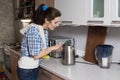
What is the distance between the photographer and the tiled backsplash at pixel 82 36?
2236 millimetres

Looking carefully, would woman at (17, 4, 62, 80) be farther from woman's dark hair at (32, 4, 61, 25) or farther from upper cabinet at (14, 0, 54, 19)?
upper cabinet at (14, 0, 54, 19)

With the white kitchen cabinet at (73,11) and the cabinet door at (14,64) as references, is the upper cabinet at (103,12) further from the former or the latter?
the cabinet door at (14,64)

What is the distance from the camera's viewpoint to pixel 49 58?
2.74 m

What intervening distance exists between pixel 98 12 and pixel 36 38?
0.59 m

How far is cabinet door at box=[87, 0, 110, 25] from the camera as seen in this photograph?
1.81 meters

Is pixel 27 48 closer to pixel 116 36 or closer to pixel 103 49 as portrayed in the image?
pixel 103 49

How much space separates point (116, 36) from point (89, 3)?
0.47 meters

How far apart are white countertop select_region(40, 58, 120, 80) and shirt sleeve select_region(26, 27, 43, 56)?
11.0 inches

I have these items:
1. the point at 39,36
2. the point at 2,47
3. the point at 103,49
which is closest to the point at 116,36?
the point at 103,49

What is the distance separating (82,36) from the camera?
9.00 feet

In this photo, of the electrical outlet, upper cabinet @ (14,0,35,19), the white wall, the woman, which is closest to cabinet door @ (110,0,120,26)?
the woman

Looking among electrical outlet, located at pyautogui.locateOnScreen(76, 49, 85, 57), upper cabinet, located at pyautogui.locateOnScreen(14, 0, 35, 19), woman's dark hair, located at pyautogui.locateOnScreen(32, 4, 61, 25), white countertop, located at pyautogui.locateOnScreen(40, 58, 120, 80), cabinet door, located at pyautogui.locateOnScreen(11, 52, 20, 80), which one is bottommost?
cabinet door, located at pyautogui.locateOnScreen(11, 52, 20, 80)

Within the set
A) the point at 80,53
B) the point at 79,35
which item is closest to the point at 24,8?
the point at 79,35

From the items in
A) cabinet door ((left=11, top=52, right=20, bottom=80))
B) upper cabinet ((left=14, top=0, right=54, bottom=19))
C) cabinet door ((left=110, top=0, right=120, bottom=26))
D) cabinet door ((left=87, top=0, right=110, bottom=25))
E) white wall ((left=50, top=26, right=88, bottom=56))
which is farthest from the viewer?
upper cabinet ((left=14, top=0, right=54, bottom=19))
